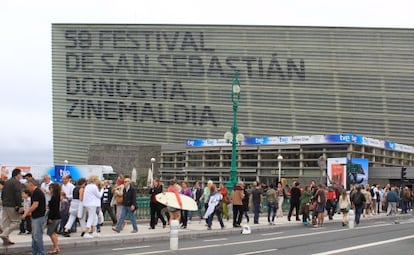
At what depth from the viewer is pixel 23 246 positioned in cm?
1499

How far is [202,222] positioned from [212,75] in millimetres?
65859

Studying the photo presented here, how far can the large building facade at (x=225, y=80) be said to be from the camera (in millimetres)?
85188

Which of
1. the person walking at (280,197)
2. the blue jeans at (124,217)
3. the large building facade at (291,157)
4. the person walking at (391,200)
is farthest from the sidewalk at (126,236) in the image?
the large building facade at (291,157)

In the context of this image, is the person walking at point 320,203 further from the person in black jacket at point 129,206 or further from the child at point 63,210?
the child at point 63,210

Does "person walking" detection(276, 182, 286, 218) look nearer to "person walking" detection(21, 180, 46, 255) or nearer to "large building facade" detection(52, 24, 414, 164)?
"person walking" detection(21, 180, 46, 255)

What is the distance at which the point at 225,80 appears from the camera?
8925 centimetres

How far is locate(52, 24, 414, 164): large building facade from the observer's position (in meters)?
85.2

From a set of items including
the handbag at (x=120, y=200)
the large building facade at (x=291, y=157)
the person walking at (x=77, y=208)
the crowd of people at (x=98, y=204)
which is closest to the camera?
the crowd of people at (x=98, y=204)

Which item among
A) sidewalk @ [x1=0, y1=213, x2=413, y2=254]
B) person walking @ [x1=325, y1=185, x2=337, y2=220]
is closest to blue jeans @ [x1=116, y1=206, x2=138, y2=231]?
sidewalk @ [x1=0, y1=213, x2=413, y2=254]

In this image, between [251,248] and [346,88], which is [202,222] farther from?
[346,88]

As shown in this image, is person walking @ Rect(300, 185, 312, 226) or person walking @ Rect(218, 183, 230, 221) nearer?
person walking @ Rect(218, 183, 230, 221)

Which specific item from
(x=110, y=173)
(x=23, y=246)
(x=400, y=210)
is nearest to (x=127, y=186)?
(x=23, y=246)

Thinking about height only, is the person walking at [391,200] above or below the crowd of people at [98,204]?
below

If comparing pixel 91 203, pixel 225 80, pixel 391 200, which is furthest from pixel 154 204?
pixel 225 80
